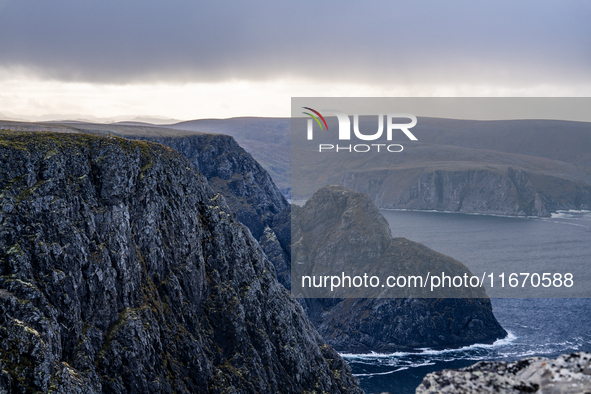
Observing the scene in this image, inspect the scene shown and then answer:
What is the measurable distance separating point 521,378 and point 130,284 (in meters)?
42.7

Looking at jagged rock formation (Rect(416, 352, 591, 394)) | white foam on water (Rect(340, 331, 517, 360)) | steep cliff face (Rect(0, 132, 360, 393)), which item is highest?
jagged rock formation (Rect(416, 352, 591, 394))

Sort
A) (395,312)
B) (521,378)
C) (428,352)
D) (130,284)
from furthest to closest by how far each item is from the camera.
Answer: (395,312) < (428,352) < (130,284) < (521,378)

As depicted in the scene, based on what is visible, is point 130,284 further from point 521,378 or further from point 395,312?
point 395,312

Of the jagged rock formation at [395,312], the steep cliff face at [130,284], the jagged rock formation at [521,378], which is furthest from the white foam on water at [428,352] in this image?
the jagged rock formation at [521,378]

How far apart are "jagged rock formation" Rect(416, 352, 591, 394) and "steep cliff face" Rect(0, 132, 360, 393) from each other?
96.3ft

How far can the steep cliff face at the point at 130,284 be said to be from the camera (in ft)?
122

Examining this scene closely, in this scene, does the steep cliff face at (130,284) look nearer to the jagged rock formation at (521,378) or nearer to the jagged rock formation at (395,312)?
the jagged rock formation at (521,378)

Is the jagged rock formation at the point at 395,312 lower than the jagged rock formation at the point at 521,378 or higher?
lower

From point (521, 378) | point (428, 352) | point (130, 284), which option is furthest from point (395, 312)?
point (521, 378)

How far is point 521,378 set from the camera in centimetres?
1067

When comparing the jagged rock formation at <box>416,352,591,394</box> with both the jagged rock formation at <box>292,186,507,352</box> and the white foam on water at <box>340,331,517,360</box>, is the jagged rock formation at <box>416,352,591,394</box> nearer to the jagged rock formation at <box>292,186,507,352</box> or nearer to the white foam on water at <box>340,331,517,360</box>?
the white foam on water at <box>340,331,517,360</box>

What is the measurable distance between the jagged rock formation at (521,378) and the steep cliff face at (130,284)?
2936cm

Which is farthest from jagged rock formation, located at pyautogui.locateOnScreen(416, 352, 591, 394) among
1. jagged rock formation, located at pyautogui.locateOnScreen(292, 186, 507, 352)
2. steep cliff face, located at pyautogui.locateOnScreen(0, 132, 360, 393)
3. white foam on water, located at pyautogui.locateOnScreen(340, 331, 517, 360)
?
jagged rock formation, located at pyautogui.locateOnScreen(292, 186, 507, 352)

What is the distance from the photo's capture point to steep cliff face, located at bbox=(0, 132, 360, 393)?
37.3 metres
